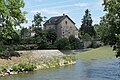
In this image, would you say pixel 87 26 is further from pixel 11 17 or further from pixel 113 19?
pixel 113 19

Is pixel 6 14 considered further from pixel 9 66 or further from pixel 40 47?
pixel 40 47

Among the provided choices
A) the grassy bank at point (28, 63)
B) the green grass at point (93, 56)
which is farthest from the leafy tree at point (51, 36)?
the grassy bank at point (28, 63)

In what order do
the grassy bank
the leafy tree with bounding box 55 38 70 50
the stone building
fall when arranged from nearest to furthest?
the grassy bank → the leafy tree with bounding box 55 38 70 50 → the stone building

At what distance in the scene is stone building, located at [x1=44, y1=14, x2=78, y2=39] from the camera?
11578 centimetres

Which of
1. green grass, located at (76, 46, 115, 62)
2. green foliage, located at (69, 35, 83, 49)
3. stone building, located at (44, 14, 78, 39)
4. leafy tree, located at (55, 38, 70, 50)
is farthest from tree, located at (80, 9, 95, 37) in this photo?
green grass, located at (76, 46, 115, 62)

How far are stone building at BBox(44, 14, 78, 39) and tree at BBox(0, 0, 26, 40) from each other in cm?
7204

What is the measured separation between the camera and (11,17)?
42.3 meters

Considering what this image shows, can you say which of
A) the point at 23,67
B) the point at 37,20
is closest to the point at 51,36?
the point at 37,20

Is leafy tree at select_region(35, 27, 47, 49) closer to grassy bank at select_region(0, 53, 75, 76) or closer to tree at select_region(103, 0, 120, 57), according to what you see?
grassy bank at select_region(0, 53, 75, 76)

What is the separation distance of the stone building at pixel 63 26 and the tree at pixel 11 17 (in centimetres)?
7204

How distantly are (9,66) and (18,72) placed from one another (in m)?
1.33

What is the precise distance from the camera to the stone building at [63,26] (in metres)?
116

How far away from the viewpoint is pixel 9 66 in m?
37.2

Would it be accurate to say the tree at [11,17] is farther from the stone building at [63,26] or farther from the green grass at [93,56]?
the stone building at [63,26]
